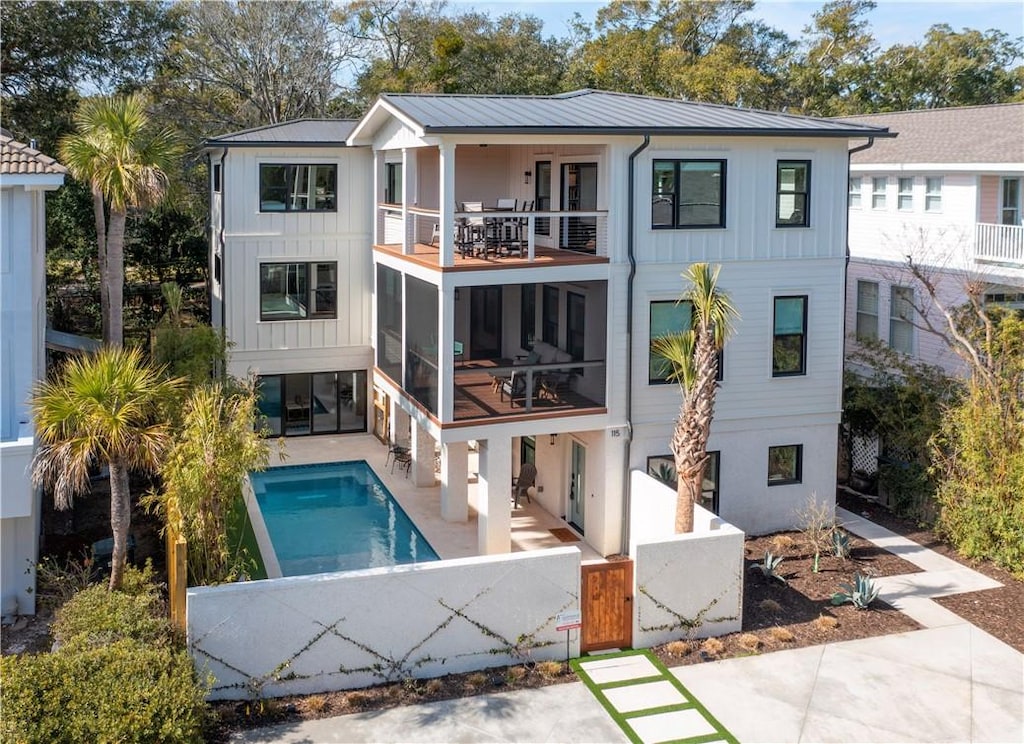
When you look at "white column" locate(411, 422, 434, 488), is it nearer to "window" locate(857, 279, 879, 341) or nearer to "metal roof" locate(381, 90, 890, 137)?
"metal roof" locate(381, 90, 890, 137)

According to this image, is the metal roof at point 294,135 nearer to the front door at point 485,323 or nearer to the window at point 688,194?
the front door at point 485,323

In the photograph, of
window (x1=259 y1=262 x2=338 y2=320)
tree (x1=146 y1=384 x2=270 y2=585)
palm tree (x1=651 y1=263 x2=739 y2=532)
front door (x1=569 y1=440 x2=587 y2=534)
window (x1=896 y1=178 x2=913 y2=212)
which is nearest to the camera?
tree (x1=146 y1=384 x2=270 y2=585)

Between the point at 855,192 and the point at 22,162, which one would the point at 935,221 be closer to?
the point at 855,192


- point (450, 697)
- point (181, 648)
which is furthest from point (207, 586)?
point (450, 697)

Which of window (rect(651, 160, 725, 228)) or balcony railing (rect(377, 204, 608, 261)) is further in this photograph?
window (rect(651, 160, 725, 228))

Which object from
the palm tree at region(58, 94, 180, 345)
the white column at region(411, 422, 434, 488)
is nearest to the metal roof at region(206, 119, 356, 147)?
the palm tree at region(58, 94, 180, 345)
